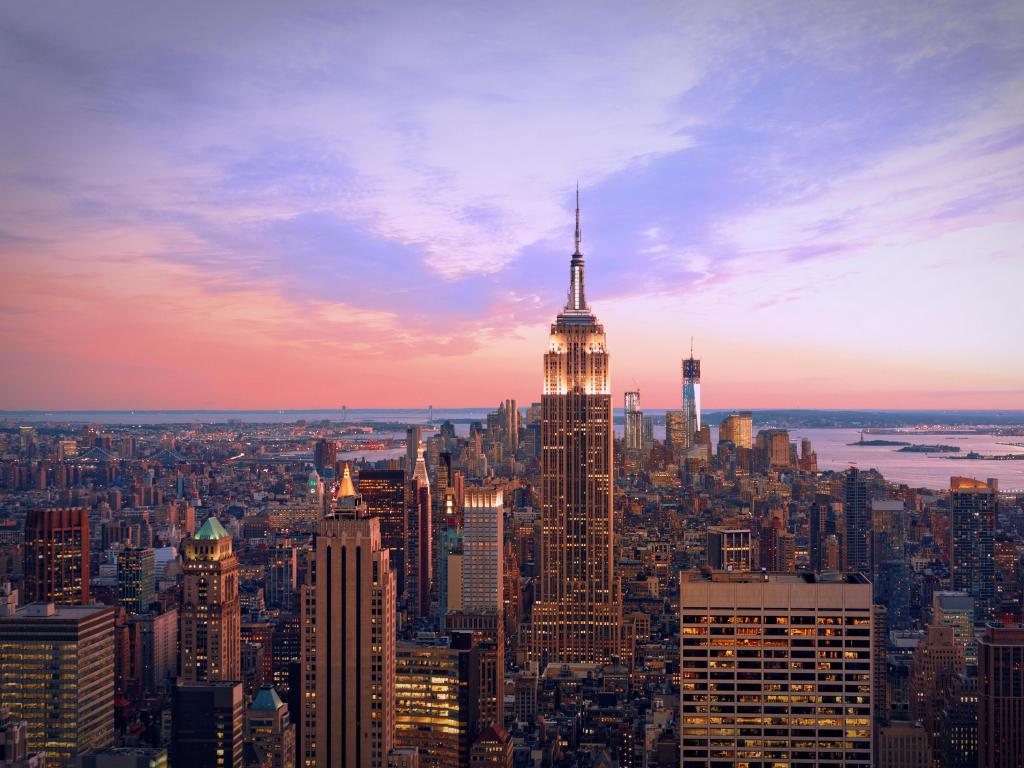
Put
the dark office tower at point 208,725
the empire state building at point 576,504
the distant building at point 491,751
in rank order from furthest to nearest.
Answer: the empire state building at point 576,504
the distant building at point 491,751
the dark office tower at point 208,725

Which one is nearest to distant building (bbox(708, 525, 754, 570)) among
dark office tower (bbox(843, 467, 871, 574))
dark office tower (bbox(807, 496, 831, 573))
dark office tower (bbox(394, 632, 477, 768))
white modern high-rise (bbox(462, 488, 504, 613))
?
dark office tower (bbox(807, 496, 831, 573))

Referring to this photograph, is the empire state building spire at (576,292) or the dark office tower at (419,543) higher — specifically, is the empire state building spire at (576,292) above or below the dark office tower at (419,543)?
above

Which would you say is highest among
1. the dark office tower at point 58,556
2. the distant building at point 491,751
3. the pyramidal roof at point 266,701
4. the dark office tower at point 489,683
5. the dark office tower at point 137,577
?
Result: the dark office tower at point 58,556

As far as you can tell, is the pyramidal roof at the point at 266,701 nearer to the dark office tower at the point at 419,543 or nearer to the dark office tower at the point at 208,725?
the dark office tower at the point at 208,725

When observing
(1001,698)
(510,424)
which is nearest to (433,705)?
(1001,698)

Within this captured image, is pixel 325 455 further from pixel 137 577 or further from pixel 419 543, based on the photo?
pixel 419 543

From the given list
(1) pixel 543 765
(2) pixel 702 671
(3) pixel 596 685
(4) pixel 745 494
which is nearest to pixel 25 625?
(1) pixel 543 765

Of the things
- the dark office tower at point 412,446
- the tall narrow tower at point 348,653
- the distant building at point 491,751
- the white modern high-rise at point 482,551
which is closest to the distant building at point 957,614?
the distant building at point 491,751
